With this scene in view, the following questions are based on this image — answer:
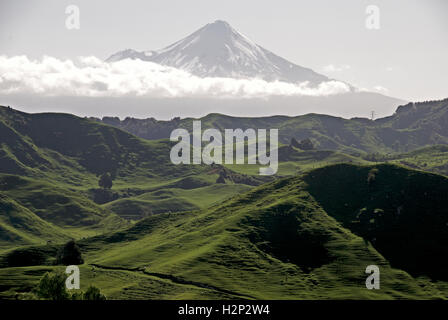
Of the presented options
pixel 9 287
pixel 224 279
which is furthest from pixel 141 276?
pixel 9 287

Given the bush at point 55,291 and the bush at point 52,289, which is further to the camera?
the bush at point 52,289

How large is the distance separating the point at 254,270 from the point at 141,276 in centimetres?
4039

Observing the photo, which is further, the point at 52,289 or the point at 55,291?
the point at 55,291

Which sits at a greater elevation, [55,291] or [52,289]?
[52,289]

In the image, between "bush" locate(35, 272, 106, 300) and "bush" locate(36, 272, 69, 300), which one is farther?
"bush" locate(36, 272, 69, 300)

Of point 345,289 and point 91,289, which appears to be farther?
point 345,289
